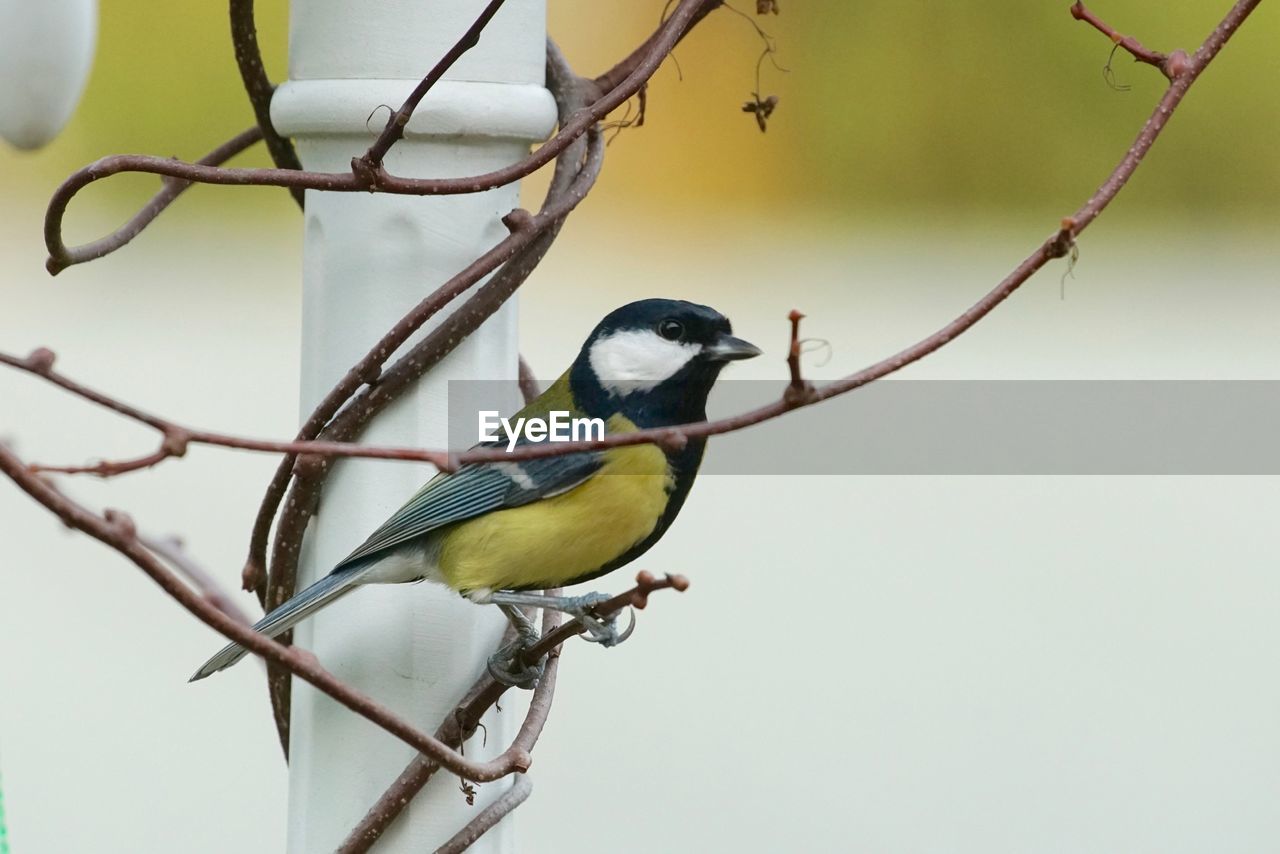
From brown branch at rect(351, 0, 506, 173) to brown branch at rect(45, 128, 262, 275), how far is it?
151mm

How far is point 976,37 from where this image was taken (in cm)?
420

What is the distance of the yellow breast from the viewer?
1.02 meters

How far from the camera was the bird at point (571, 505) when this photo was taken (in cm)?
99

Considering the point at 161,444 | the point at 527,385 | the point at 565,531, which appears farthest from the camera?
the point at 527,385

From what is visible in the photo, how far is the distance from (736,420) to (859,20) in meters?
3.53

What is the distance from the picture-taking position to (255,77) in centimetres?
105

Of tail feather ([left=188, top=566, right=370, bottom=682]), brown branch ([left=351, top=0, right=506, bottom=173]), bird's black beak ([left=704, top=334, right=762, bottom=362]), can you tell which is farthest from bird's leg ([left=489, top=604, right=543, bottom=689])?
brown branch ([left=351, top=0, right=506, bottom=173])

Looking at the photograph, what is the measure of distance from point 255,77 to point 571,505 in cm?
34

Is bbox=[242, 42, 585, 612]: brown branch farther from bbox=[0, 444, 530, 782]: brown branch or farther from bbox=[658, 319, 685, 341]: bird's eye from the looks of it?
bbox=[0, 444, 530, 782]: brown branch

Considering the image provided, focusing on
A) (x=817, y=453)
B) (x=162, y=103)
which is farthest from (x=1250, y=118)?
(x=817, y=453)

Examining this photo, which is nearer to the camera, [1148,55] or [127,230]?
[1148,55]

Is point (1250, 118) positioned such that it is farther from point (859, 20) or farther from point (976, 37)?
point (859, 20)

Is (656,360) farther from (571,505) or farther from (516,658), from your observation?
(516,658)

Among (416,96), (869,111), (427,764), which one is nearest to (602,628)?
(427,764)
